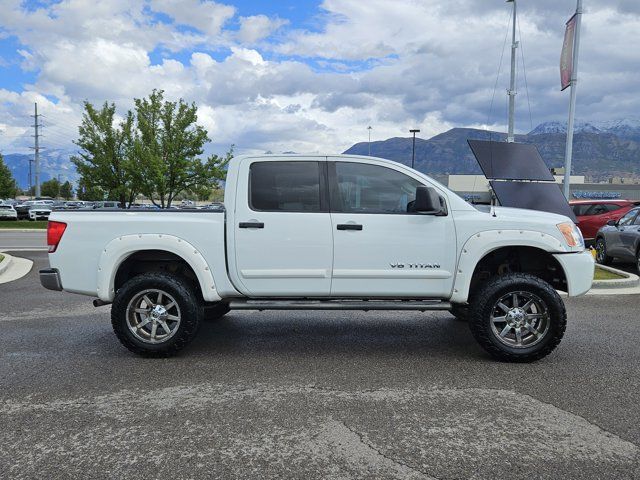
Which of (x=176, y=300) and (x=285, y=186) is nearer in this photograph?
(x=176, y=300)

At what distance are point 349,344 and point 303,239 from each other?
1.44m

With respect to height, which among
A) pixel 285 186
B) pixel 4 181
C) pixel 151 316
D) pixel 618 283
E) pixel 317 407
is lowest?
pixel 317 407

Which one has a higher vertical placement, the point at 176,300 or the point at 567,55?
the point at 567,55

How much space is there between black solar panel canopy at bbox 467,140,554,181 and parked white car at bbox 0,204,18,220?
4040 cm

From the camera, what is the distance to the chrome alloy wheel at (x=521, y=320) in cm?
509

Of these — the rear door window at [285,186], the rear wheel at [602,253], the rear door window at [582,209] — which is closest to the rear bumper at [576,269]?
the rear door window at [285,186]

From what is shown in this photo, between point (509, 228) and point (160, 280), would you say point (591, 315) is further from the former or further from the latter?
point (160, 280)

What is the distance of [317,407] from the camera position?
4.00 metres

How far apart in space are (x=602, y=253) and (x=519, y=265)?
8.69 m

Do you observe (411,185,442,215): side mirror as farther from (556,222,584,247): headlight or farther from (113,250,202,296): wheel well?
(113,250,202,296): wheel well

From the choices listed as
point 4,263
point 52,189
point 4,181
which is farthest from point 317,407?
point 52,189

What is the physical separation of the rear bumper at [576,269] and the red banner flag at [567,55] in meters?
13.6

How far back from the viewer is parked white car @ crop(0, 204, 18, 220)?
40062 millimetres

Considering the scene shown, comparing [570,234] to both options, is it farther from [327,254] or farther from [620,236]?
[620,236]
